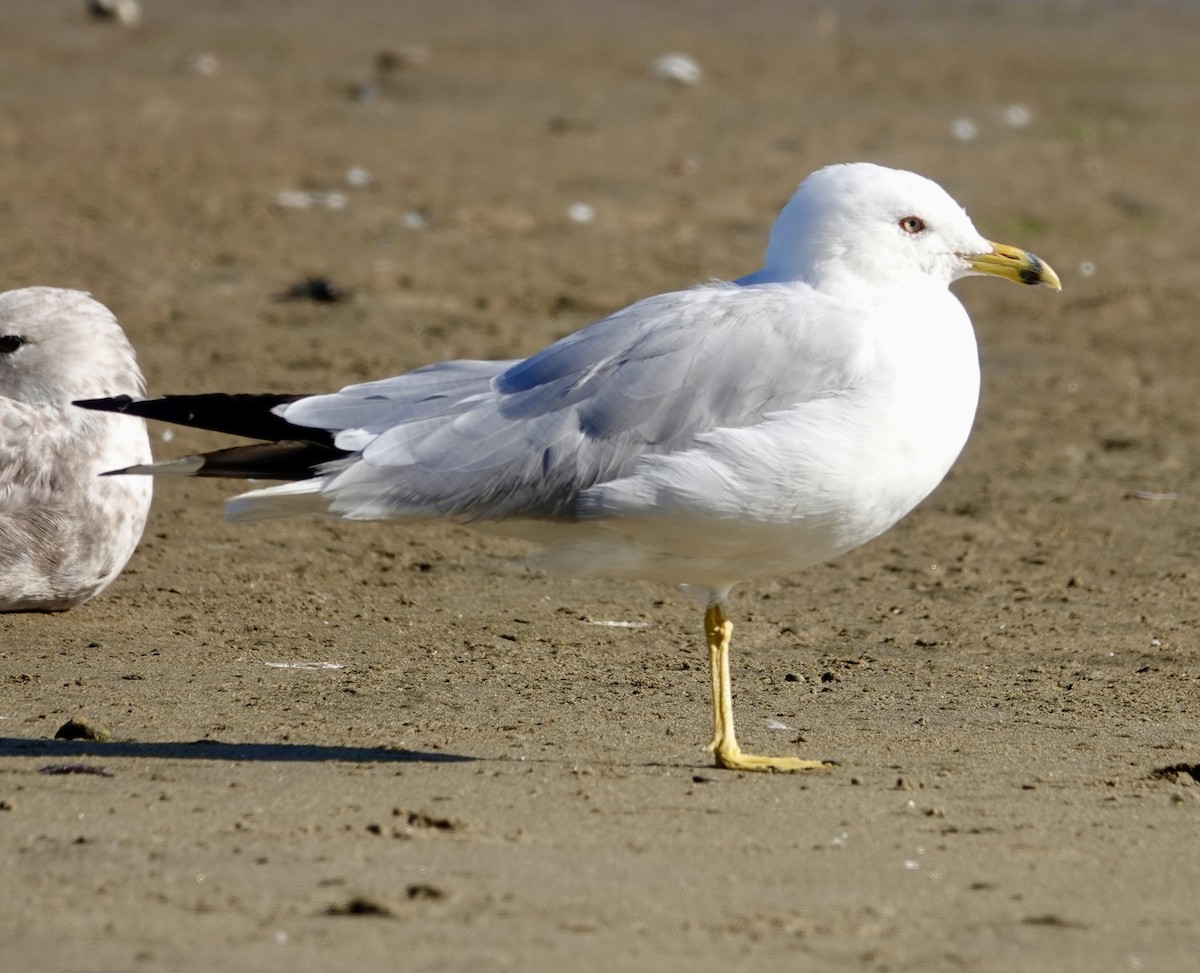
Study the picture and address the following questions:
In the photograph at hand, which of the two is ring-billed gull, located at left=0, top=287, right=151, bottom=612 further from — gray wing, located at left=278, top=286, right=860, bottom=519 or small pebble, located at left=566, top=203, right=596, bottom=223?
small pebble, located at left=566, top=203, right=596, bottom=223

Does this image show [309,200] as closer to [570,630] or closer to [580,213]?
[580,213]

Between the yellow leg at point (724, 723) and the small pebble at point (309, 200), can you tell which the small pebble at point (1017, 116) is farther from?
the yellow leg at point (724, 723)

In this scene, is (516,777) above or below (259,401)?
below

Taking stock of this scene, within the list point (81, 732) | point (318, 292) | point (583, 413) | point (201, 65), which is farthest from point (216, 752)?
point (201, 65)

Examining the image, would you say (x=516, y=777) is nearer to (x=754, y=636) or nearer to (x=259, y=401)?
(x=259, y=401)

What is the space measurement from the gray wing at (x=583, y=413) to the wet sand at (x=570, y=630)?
0.68 metres

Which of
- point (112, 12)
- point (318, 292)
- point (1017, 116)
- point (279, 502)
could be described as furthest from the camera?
point (112, 12)

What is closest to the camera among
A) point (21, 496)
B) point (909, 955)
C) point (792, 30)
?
point (909, 955)

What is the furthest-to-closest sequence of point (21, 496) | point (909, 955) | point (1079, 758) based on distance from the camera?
point (21, 496) < point (1079, 758) < point (909, 955)

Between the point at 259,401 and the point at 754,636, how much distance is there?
2106 mm

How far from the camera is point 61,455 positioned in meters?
6.15

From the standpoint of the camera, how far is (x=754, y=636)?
20.0 feet

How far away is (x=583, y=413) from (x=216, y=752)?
4.00 feet

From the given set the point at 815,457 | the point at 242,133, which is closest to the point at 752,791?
the point at 815,457
